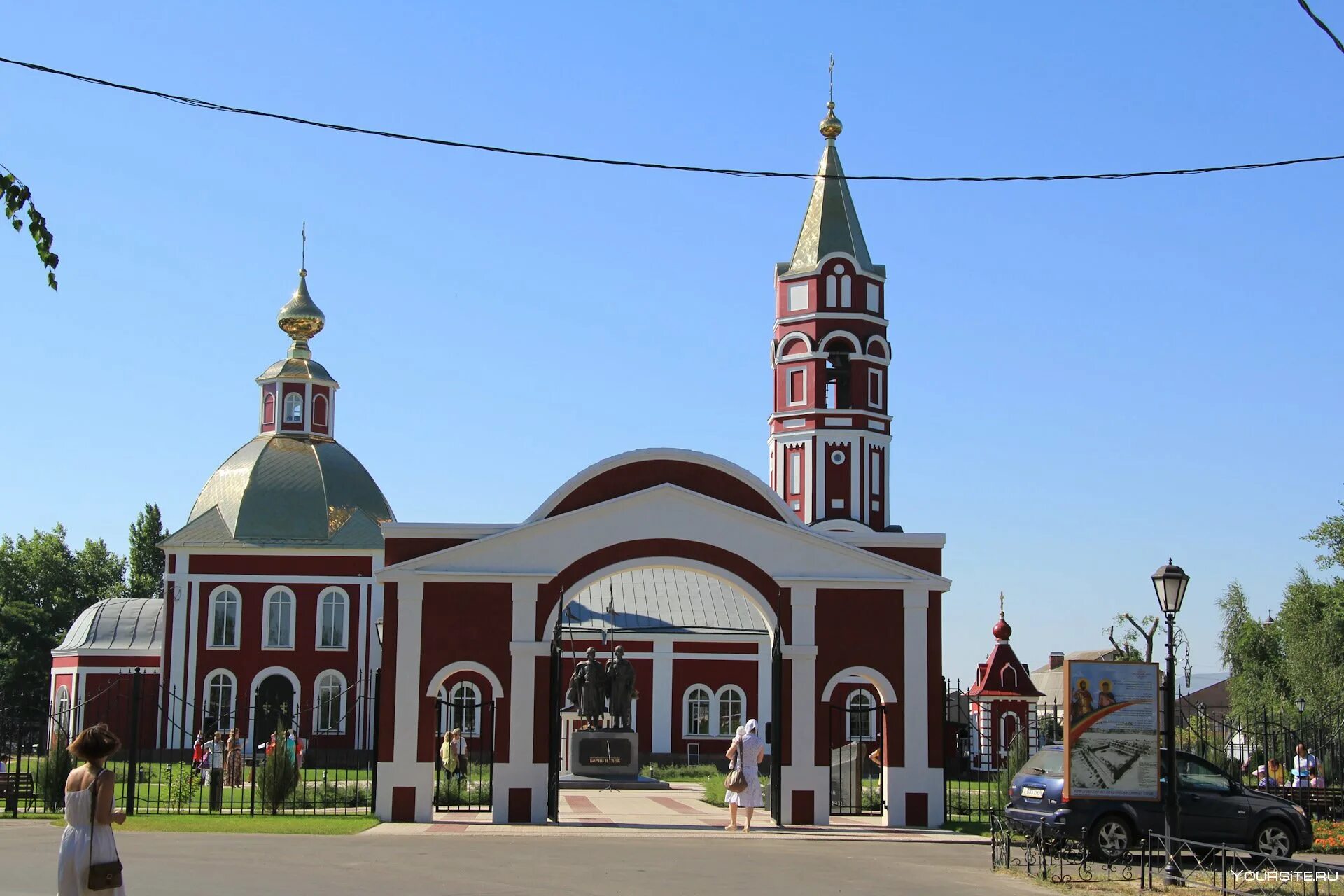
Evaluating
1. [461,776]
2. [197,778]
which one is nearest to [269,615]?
[197,778]

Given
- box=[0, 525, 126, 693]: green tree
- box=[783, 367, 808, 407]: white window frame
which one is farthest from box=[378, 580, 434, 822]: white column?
box=[0, 525, 126, 693]: green tree

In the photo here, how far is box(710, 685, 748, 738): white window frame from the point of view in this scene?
47.1 m

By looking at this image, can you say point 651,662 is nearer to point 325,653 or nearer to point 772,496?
point 325,653

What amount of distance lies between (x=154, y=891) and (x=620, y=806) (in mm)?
14808

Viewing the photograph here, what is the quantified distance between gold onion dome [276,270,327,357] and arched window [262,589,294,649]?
35.2 ft

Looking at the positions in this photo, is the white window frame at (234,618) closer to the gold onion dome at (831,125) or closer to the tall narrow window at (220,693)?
the tall narrow window at (220,693)

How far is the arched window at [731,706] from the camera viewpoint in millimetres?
47188

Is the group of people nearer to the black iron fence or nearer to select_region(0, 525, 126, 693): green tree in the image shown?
Answer: the black iron fence

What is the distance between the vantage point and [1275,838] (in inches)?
757

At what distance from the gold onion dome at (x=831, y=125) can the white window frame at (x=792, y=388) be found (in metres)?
8.59

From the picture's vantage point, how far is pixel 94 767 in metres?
Answer: 10.3

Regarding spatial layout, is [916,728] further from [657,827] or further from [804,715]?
[657,827]

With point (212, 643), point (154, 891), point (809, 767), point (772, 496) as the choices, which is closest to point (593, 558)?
point (772, 496)

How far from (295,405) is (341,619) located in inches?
367
